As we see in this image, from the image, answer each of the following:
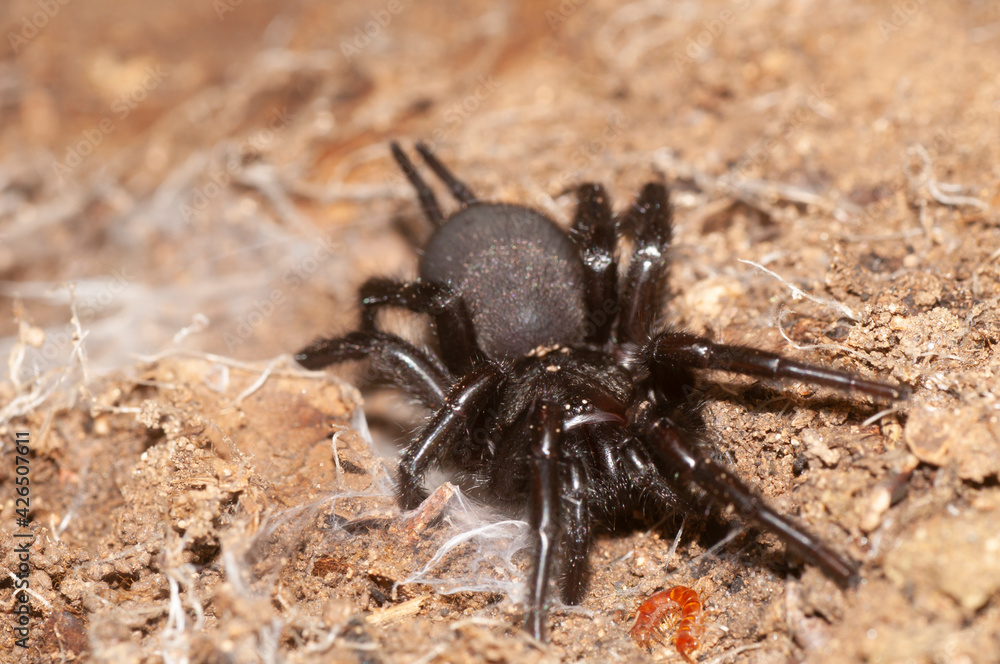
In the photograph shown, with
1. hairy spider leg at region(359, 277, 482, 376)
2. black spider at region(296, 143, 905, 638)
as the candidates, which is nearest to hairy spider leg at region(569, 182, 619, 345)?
black spider at region(296, 143, 905, 638)

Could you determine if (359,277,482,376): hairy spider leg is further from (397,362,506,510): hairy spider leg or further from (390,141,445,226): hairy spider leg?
(390,141,445,226): hairy spider leg

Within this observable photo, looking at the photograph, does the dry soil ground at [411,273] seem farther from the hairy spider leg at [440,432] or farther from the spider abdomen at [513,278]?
the spider abdomen at [513,278]

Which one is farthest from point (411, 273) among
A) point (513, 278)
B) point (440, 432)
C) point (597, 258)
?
point (440, 432)

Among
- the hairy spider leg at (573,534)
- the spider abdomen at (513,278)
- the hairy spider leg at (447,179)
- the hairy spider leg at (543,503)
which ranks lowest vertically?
the hairy spider leg at (573,534)

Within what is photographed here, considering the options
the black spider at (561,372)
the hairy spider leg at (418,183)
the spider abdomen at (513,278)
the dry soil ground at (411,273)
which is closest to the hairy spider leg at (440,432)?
the black spider at (561,372)

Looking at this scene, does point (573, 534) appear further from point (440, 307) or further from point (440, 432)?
point (440, 307)

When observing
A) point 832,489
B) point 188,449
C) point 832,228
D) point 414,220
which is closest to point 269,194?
point 414,220
